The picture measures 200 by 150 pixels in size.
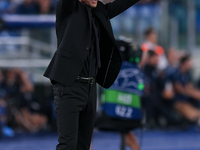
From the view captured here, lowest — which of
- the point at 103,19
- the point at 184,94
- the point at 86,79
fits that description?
the point at 184,94

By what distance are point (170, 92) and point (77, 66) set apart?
8282mm

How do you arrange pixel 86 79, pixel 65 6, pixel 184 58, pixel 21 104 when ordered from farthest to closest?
pixel 184 58 < pixel 21 104 < pixel 86 79 < pixel 65 6

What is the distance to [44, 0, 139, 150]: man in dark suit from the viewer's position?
13.4ft

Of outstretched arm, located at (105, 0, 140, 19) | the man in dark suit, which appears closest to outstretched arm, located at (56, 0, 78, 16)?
the man in dark suit

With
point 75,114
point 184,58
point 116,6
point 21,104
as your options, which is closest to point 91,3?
point 116,6

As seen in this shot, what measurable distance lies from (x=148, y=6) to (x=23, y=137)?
18.8 ft

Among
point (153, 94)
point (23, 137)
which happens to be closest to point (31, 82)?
point (23, 137)

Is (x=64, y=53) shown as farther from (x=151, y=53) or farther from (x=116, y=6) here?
(x=151, y=53)

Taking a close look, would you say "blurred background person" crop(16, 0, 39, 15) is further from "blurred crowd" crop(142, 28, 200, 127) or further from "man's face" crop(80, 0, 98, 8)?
"man's face" crop(80, 0, 98, 8)

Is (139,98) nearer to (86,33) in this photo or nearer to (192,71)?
(86,33)

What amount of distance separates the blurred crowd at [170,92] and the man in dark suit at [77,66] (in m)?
7.15

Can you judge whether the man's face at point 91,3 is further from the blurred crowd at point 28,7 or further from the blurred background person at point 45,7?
the blurred background person at point 45,7

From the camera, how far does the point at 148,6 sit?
46.1 ft

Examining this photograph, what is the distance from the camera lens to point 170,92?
477 inches
